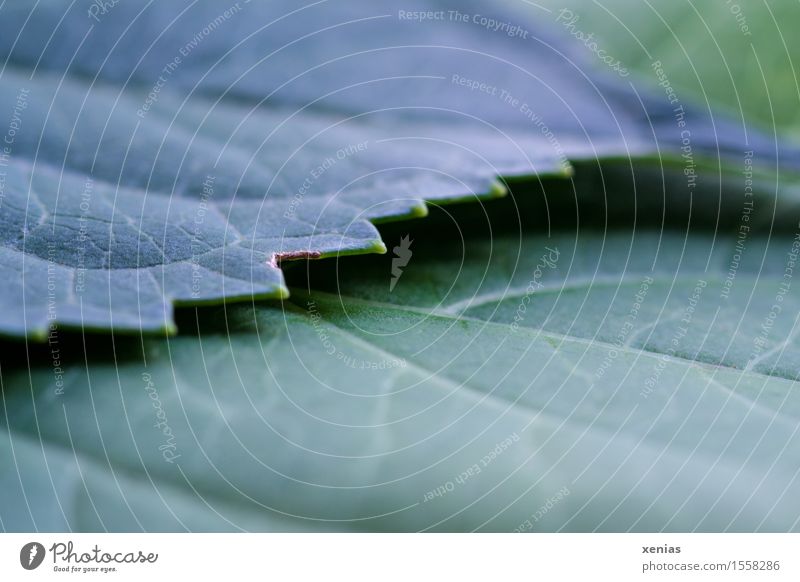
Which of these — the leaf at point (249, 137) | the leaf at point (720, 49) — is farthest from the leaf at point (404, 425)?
the leaf at point (720, 49)

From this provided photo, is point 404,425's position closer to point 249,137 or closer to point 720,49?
point 249,137

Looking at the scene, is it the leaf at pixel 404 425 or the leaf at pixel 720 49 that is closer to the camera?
the leaf at pixel 404 425

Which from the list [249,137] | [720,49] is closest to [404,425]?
[249,137]

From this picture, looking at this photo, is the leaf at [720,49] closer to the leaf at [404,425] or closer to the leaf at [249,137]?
the leaf at [249,137]

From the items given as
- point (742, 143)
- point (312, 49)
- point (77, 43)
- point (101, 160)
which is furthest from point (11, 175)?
point (742, 143)

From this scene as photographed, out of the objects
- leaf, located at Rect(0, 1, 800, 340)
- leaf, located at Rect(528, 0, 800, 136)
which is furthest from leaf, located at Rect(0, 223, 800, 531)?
leaf, located at Rect(528, 0, 800, 136)

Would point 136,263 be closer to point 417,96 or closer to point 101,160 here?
point 101,160

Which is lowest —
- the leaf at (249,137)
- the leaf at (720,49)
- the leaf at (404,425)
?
the leaf at (404,425)

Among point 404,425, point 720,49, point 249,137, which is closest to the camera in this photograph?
point 404,425
